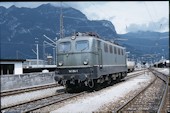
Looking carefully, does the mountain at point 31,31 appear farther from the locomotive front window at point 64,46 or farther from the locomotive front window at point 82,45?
the locomotive front window at point 82,45

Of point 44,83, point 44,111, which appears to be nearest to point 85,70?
point 44,111

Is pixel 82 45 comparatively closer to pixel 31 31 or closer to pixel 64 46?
pixel 64 46

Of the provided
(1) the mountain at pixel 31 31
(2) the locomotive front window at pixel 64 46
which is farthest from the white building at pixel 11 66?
(1) the mountain at pixel 31 31

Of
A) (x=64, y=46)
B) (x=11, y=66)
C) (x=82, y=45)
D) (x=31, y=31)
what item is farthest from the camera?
(x=31, y=31)

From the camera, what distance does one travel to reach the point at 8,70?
28.2 m

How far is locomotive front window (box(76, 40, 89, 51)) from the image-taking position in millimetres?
18797

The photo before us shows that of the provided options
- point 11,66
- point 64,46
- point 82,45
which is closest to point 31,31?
point 11,66

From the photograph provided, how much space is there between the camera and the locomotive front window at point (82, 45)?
18797 millimetres

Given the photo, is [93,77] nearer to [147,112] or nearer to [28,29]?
[147,112]

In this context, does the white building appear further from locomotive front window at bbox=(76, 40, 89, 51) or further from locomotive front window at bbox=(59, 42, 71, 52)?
locomotive front window at bbox=(76, 40, 89, 51)

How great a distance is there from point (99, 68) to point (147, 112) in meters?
8.45

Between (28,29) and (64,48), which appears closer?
(64,48)

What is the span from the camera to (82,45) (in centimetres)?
1894

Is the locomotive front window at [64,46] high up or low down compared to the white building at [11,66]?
A: up
